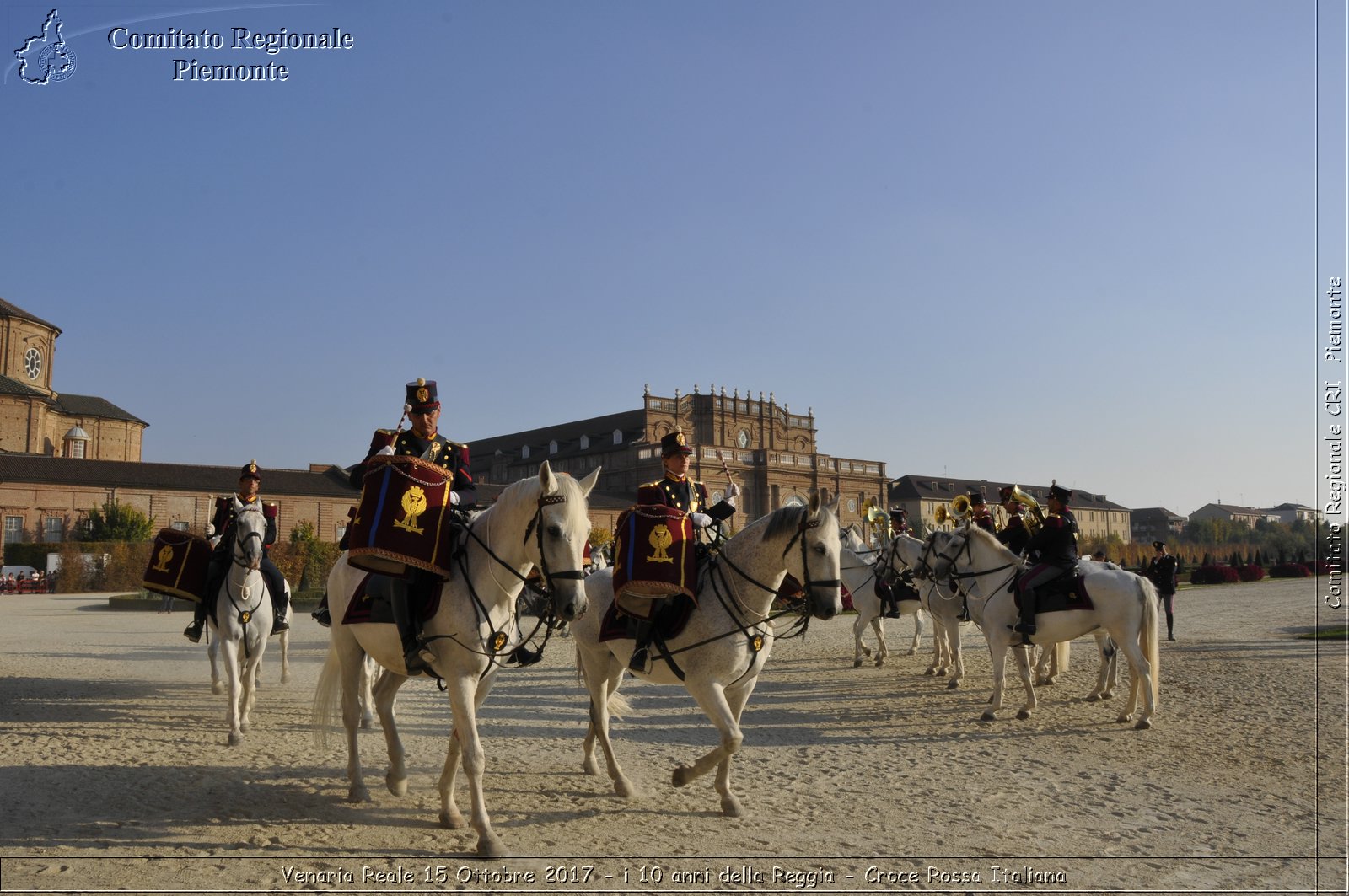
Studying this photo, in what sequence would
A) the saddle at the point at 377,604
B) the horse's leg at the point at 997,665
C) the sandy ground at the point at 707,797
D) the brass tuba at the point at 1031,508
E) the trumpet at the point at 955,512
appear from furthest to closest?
the trumpet at the point at 955,512, the brass tuba at the point at 1031,508, the horse's leg at the point at 997,665, the saddle at the point at 377,604, the sandy ground at the point at 707,797

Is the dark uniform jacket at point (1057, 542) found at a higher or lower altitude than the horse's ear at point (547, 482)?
lower

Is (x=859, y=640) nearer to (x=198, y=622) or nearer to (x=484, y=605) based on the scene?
(x=198, y=622)

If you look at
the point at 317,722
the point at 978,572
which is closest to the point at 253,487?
the point at 317,722

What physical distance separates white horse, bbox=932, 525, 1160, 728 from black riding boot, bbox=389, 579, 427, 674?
7.88 m

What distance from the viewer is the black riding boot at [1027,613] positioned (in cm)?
1156

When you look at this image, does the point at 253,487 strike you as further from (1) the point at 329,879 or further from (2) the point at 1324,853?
(2) the point at 1324,853

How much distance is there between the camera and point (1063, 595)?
38.0 feet

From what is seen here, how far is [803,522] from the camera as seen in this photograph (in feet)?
23.2

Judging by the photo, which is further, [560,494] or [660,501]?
[660,501]

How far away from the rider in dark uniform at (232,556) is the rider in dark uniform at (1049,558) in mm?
9076

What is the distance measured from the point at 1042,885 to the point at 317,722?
589 cm

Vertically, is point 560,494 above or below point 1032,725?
above

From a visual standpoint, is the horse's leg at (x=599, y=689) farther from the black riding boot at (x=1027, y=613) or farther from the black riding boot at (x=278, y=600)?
the black riding boot at (x=1027, y=613)

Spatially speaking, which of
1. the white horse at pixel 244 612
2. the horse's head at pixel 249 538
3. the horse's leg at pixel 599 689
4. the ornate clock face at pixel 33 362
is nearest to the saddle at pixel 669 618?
the horse's leg at pixel 599 689
